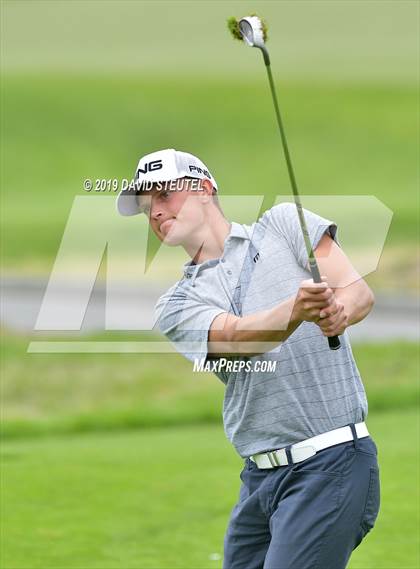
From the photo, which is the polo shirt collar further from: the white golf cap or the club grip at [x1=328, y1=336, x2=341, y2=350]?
the club grip at [x1=328, y1=336, x2=341, y2=350]

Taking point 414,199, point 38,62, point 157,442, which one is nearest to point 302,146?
point 414,199

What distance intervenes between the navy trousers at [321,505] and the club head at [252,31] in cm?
117

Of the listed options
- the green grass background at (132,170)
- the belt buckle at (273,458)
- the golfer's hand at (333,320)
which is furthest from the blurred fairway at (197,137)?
the golfer's hand at (333,320)

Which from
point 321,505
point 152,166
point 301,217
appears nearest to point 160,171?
point 152,166

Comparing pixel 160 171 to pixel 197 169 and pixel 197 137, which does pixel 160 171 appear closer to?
pixel 197 169

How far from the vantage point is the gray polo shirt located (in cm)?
375

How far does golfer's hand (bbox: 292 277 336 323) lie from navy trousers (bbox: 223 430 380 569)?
1.61 feet

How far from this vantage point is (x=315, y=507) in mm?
3701

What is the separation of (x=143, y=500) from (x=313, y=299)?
3.96 meters

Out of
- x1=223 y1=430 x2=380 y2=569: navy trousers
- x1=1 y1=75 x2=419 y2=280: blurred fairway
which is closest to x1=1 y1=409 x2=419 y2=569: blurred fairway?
x1=223 y1=430 x2=380 y2=569: navy trousers

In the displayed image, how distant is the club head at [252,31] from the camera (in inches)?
137

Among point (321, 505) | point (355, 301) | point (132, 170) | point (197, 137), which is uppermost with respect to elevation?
point (197, 137)
